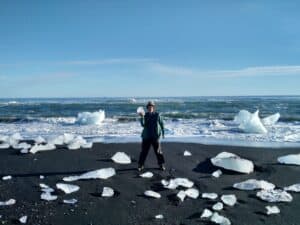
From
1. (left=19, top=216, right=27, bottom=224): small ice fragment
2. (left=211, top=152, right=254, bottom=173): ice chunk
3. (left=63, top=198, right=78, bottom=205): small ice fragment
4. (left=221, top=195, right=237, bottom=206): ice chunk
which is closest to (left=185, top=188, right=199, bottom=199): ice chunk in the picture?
(left=221, top=195, right=237, bottom=206): ice chunk

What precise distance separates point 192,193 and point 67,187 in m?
2.21

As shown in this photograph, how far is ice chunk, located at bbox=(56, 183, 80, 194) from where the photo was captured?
6.09 metres

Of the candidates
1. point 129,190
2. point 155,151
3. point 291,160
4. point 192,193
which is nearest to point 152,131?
point 155,151

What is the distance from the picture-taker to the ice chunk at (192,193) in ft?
19.4

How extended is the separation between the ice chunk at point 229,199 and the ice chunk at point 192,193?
450 millimetres

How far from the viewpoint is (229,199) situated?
18.7ft

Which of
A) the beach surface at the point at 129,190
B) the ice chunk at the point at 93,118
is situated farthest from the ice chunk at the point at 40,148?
the ice chunk at the point at 93,118

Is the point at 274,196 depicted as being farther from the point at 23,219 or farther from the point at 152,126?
the point at 23,219

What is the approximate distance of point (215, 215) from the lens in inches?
→ 198

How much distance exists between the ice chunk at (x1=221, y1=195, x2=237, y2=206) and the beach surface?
0.28ft

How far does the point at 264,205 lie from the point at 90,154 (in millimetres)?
5300

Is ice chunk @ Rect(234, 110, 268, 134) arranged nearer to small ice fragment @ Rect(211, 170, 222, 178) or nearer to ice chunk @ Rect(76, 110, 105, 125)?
ice chunk @ Rect(76, 110, 105, 125)

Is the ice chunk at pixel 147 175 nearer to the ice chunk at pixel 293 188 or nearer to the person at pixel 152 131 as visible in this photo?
the person at pixel 152 131

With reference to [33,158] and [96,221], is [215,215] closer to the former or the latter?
[96,221]
